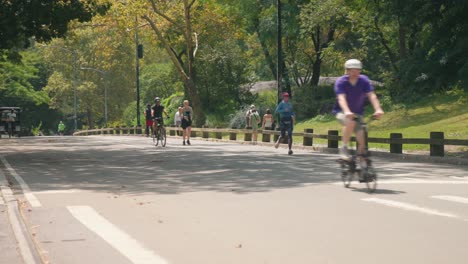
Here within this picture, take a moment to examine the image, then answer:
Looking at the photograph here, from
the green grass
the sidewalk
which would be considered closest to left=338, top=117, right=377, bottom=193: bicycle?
the sidewalk

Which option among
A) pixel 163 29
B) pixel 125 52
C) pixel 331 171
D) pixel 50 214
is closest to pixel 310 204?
pixel 50 214

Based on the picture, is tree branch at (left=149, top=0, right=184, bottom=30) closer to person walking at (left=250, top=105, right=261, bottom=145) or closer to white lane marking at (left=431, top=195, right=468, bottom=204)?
person walking at (left=250, top=105, right=261, bottom=145)

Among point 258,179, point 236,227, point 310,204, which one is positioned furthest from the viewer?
point 258,179

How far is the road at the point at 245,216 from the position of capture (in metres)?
6.82

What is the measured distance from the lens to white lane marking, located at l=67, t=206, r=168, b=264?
21.9ft

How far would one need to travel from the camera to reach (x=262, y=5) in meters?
48.3

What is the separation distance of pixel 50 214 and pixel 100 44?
37.9 m

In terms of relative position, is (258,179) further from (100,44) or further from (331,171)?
(100,44)

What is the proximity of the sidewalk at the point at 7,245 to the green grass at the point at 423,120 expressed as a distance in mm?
21770

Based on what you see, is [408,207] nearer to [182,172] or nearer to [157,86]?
[182,172]

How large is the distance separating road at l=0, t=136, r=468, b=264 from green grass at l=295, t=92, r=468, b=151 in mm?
15270

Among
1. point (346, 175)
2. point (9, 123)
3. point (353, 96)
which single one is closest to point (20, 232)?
point (353, 96)

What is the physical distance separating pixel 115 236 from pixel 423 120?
94.6 feet

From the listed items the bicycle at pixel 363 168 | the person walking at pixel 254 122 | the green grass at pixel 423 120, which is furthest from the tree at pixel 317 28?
the bicycle at pixel 363 168
